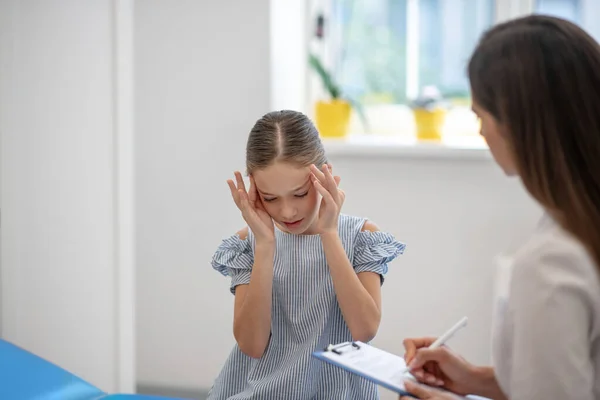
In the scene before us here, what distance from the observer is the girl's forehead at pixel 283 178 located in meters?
1.53

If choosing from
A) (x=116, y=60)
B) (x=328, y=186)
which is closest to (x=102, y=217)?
(x=116, y=60)

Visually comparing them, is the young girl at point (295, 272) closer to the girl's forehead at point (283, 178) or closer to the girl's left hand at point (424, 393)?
the girl's forehead at point (283, 178)

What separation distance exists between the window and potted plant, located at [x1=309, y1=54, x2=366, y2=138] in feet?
0.46

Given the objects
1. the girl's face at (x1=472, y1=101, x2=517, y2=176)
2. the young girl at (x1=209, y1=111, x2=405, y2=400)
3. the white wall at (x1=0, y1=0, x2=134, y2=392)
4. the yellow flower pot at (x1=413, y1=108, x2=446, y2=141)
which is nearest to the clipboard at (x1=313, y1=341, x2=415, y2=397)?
the young girl at (x1=209, y1=111, x2=405, y2=400)

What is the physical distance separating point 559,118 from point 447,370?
19.4 inches

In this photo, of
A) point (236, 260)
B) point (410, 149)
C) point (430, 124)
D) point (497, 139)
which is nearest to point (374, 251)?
point (236, 260)

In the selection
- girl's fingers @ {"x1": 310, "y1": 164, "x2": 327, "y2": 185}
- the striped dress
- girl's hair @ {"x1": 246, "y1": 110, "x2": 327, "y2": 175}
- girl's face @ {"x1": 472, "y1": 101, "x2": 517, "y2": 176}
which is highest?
girl's face @ {"x1": 472, "y1": 101, "x2": 517, "y2": 176}

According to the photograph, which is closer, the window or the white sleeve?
the white sleeve

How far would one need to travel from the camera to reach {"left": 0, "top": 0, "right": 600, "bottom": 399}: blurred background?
271cm

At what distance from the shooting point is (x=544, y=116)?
103 centimetres

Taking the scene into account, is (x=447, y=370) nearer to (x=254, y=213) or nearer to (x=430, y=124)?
(x=254, y=213)

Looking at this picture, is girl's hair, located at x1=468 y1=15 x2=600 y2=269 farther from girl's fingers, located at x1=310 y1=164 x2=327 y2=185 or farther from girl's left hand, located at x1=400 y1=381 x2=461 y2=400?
girl's fingers, located at x1=310 y1=164 x2=327 y2=185

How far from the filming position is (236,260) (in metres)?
1.67

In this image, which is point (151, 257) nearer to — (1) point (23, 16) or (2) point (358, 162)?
(2) point (358, 162)
